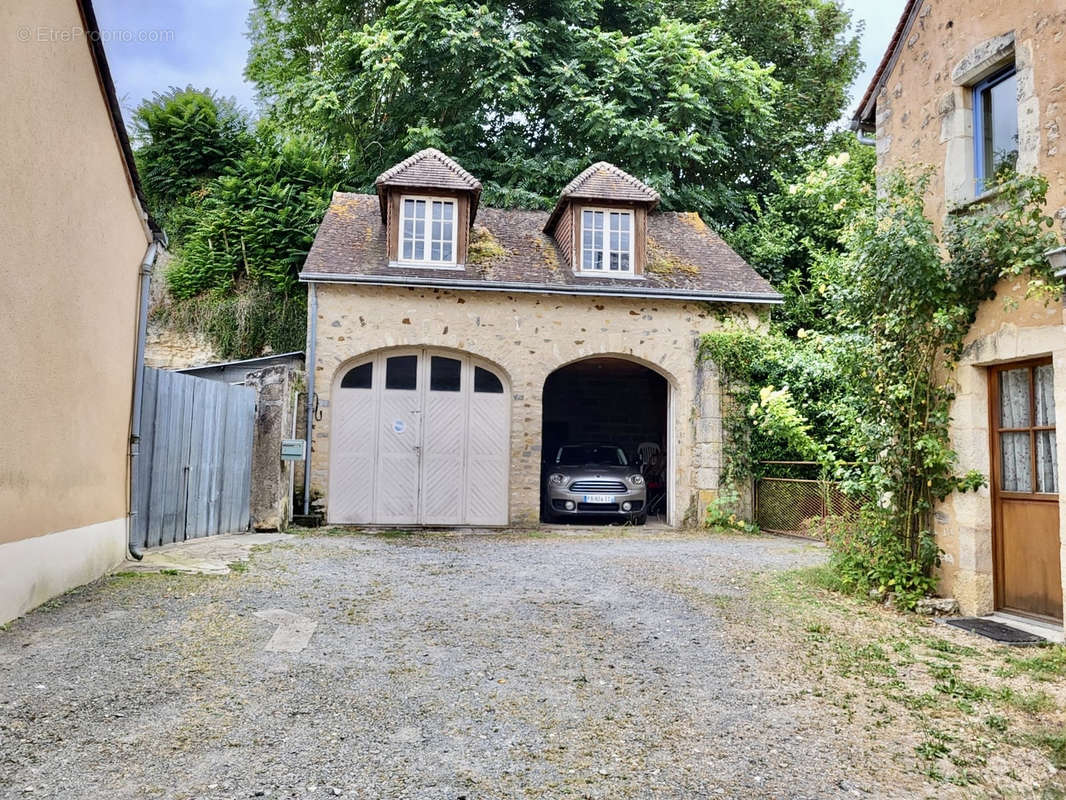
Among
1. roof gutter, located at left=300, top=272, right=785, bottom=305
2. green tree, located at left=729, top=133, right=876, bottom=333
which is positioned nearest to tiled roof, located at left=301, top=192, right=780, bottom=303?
roof gutter, located at left=300, top=272, right=785, bottom=305

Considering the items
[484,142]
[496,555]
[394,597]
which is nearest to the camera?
[394,597]

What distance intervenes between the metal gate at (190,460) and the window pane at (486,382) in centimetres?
358

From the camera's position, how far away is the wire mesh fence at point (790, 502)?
11867 mm

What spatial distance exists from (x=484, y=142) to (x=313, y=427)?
33.8 feet

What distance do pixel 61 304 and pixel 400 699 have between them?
3.84m

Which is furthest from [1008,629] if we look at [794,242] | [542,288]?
[794,242]

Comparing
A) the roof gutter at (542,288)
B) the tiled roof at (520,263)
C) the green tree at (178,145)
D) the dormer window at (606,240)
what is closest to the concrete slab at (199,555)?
the roof gutter at (542,288)

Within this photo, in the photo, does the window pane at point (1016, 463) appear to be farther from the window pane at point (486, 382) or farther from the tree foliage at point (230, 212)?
the tree foliage at point (230, 212)

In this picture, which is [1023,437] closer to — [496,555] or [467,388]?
[496,555]

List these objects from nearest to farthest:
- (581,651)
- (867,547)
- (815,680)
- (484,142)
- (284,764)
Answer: (284,764) < (815,680) < (581,651) < (867,547) < (484,142)

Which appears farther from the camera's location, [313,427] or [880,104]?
[313,427]

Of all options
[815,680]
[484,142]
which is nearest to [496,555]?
[815,680]

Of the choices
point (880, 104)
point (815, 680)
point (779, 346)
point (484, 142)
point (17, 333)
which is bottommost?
point (815, 680)

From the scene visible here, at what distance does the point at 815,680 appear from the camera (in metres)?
4.52
